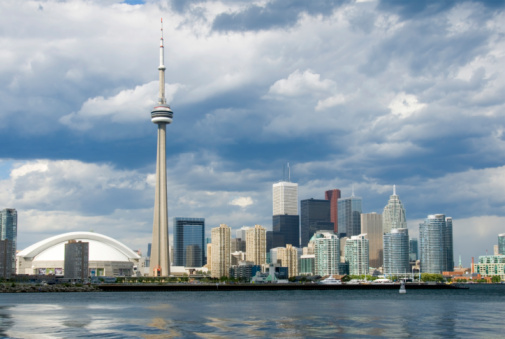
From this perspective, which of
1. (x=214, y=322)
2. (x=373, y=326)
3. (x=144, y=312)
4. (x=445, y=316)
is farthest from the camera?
(x=144, y=312)

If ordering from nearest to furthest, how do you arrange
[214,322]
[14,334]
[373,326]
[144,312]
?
[14,334]
[373,326]
[214,322]
[144,312]

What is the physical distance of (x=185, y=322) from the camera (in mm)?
78938

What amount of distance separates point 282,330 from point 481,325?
Result: 22749 millimetres

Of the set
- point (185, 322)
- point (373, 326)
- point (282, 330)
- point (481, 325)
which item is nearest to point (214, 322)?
point (185, 322)

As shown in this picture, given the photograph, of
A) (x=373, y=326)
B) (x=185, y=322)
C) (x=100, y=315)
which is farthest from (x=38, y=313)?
(x=373, y=326)

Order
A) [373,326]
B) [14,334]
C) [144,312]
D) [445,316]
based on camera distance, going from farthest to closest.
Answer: [144,312], [445,316], [373,326], [14,334]

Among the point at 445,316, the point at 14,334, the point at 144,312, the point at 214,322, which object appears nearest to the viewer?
the point at 14,334

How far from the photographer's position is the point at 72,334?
219 ft

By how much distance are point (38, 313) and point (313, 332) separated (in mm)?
44597

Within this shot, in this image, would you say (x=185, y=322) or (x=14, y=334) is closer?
(x=14, y=334)

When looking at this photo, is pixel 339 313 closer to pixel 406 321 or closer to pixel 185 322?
pixel 406 321

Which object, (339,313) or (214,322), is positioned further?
(339,313)

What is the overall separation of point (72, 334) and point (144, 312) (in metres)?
31.0

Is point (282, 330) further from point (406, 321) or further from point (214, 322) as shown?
point (406, 321)
